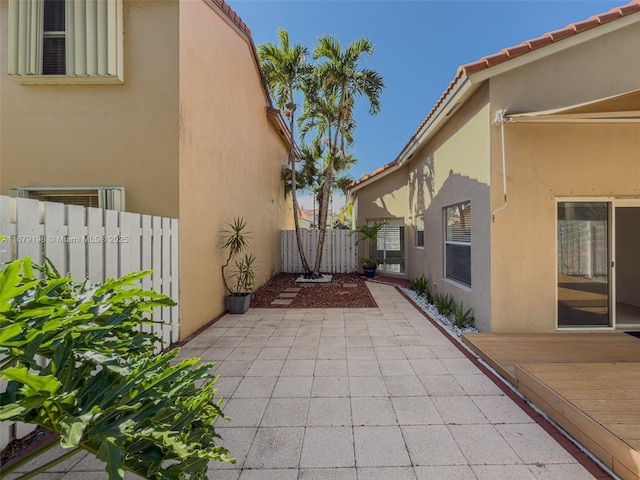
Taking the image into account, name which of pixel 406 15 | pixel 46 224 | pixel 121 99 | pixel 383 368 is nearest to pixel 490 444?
pixel 383 368

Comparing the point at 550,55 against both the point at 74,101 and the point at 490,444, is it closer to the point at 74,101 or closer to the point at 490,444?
the point at 490,444

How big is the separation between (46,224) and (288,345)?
354cm

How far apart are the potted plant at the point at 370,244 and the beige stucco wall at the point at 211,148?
15.0 ft

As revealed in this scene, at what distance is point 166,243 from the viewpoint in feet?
15.3

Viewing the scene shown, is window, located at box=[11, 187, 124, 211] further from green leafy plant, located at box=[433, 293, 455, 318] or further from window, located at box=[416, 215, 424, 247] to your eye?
window, located at box=[416, 215, 424, 247]

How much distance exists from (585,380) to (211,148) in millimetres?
7023

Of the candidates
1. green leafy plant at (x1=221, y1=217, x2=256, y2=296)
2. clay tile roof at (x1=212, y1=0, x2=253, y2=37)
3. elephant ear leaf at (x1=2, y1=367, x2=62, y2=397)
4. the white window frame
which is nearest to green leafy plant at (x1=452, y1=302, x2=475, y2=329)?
the white window frame

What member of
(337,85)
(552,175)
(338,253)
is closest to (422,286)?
(552,175)

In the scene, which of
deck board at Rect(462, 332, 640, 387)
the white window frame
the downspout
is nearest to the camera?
deck board at Rect(462, 332, 640, 387)

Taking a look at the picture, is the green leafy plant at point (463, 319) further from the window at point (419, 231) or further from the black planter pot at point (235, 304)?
the black planter pot at point (235, 304)

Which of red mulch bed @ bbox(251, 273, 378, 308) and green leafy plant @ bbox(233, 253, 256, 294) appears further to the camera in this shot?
red mulch bed @ bbox(251, 273, 378, 308)

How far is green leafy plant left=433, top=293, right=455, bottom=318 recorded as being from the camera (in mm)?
6215

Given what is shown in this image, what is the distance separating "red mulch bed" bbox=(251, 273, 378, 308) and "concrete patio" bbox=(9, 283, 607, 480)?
246cm

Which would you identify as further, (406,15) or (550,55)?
(406,15)
